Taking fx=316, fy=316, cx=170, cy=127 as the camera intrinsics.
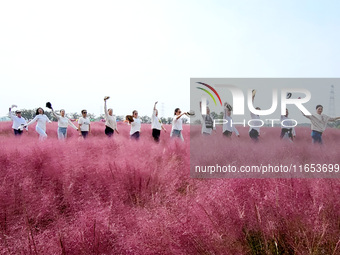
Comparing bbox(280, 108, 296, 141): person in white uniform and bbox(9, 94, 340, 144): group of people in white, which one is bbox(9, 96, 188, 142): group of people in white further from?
bbox(280, 108, 296, 141): person in white uniform

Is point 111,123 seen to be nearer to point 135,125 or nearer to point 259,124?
point 135,125

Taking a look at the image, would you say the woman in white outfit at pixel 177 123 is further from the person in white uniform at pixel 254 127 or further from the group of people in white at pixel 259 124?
the person in white uniform at pixel 254 127

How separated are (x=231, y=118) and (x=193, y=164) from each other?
4.23 meters

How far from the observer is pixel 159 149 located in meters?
5.06

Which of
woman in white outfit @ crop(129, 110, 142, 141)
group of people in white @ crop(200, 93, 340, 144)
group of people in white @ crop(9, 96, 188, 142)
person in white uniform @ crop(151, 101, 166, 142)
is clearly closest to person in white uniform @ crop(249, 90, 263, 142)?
group of people in white @ crop(200, 93, 340, 144)

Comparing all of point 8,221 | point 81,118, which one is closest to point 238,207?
point 8,221

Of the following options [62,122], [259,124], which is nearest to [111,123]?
[62,122]

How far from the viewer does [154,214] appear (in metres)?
2.39

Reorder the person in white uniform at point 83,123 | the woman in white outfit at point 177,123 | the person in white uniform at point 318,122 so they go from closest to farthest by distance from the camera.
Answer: the person in white uniform at point 318,122 → the woman in white outfit at point 177,123 → the person in white uniform at point 83,123

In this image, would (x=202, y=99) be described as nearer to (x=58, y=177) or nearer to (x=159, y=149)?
(x=159, y=149)

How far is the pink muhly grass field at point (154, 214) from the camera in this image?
206 cm

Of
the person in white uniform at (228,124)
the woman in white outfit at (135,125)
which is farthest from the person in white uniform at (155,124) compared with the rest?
the person in white uniform at (228,124)

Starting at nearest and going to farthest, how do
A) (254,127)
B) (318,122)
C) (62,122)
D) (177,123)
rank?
1. (318,122)
2. (254,127)
3. (177,123)
4. (62,122)

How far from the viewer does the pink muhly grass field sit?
2.06 m
